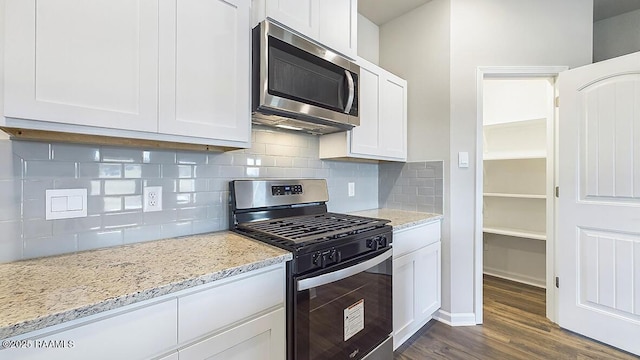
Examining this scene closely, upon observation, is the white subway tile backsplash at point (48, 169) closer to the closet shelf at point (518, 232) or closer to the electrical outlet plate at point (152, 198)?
the electrical outlet plate at point (152, 198)

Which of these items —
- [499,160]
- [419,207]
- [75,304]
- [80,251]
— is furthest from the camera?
[499,160]

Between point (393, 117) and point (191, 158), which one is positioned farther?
point (393, 117)

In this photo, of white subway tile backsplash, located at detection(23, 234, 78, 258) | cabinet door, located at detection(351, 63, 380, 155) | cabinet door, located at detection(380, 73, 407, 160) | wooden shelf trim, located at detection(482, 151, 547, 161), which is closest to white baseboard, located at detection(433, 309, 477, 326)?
cabinet door, located at detection(380, 73, 407, 160)

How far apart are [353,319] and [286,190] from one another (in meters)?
0.87

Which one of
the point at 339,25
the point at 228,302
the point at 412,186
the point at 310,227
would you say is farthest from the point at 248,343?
the point at 412,186

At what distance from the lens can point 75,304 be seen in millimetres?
687

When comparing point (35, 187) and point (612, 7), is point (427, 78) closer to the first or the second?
point (612, 7)

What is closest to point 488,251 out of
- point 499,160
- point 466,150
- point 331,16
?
point 499,160

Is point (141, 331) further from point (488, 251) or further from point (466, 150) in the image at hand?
point (488, 251)

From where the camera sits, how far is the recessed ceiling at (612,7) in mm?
2496

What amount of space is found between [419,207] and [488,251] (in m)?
1.70

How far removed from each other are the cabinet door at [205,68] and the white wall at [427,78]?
5.53ft

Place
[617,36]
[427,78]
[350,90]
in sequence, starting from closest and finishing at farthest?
[350,90] < [427,78] < [617,36]

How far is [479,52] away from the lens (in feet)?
7.49
